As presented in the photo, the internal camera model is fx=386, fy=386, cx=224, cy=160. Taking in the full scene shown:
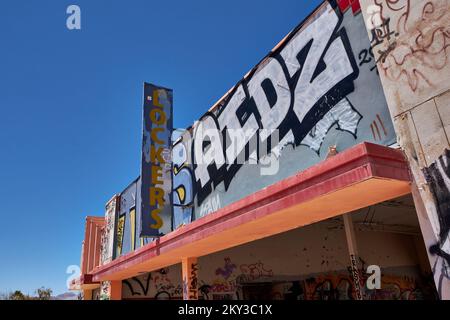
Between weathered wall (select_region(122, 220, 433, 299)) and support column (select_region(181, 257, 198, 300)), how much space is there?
3.51 meters

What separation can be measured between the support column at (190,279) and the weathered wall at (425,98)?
18.3ft

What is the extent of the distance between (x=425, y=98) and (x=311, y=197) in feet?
5.83

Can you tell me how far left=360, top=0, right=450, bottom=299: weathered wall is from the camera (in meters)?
4.24

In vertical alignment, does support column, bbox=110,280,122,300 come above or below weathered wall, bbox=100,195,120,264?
below

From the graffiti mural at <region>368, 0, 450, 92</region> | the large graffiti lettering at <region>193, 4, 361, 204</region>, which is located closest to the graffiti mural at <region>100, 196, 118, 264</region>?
the large graffiti lettering at <region>193, 4, 361, 204</region>

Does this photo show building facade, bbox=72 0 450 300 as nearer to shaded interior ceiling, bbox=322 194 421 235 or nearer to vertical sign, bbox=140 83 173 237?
shaded interior ceiling, bbox=322 194 421 235

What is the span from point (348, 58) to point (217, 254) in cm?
816

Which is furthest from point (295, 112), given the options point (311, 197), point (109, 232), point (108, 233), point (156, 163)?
point (108, 233)

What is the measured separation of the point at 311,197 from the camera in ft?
15.9

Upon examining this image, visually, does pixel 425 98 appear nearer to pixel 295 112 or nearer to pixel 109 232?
pixel 295 112

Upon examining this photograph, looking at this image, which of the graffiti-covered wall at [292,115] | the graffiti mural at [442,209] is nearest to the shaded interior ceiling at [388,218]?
the graffiti-covered wall at [292,115]

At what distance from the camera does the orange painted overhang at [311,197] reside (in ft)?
14.3

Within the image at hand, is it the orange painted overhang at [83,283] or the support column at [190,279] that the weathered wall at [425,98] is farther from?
the orange painted overhang at [83,283]
